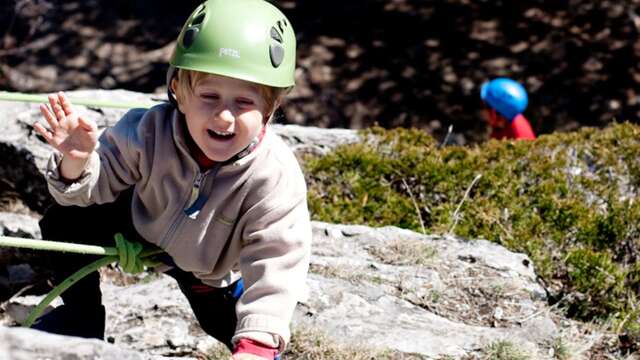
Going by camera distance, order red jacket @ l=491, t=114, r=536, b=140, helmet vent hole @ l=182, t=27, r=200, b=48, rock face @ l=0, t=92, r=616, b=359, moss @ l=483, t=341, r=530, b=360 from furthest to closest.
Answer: red jacket @ l=491, t=114, r=536, b=140 → rock face @ l=0, t=92, r=616, b=359 → moss @ l=483, t=341, r=530, b=360 → helmet vent hole @ l=182, t=27, r=200, b=48

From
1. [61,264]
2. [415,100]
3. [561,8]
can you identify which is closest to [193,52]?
[61,264]

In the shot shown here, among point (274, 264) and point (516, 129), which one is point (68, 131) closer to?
point (274, 264)

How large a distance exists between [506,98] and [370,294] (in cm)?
377

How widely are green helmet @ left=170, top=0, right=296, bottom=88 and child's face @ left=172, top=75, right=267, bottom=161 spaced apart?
0.05 metres

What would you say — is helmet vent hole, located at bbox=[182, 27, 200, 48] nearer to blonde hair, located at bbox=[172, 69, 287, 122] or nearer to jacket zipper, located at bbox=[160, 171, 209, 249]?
blonde hair, located at bbox=[172, 69, 287, 122]

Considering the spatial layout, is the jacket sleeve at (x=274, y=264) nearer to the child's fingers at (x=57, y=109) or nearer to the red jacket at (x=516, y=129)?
the child's fingers at (x=57, y=109)

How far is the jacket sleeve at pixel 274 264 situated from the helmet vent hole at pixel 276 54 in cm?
36

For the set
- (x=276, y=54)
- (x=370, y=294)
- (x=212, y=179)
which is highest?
(x=276, y=54)

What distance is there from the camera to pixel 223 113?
8.50 feet

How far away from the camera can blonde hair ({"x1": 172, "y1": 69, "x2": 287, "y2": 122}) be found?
8.84 ft

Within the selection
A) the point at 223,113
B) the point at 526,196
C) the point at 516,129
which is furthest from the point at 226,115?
the point at 516,129

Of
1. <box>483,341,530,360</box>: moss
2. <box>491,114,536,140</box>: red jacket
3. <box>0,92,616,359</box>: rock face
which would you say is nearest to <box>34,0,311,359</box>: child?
<box>0,92,616,359</box>: rock face

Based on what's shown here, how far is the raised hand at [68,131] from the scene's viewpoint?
263 centimetres

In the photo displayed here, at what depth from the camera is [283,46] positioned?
274 cm
